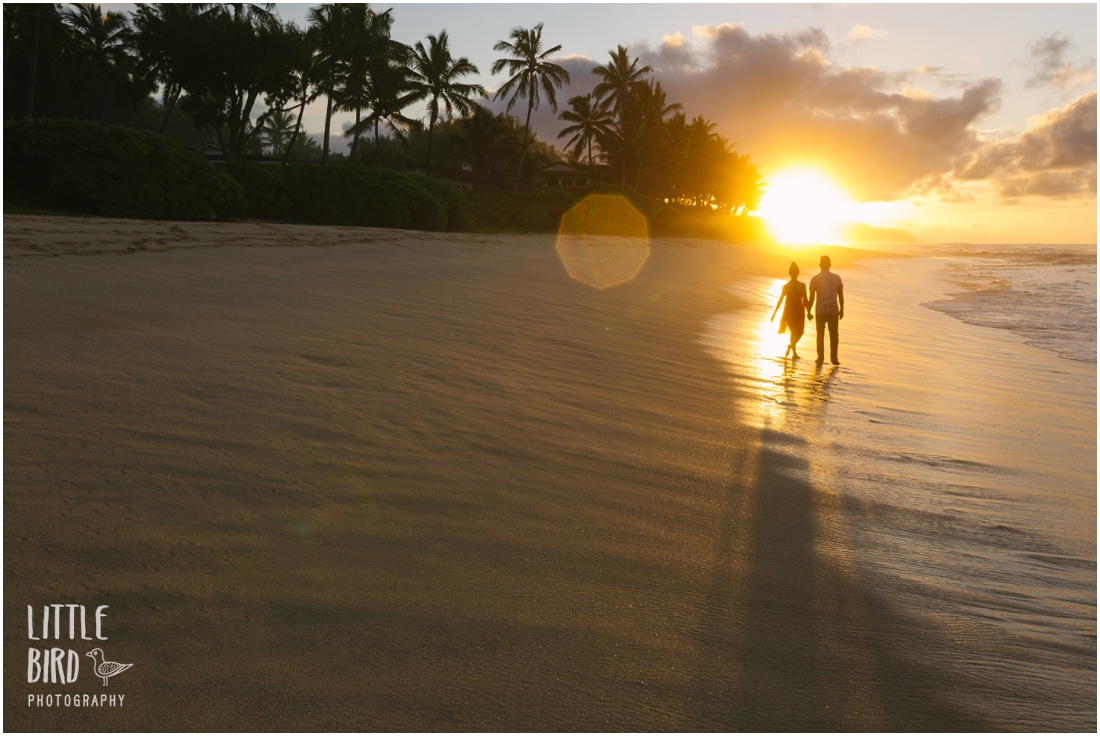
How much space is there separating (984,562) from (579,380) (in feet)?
11.1

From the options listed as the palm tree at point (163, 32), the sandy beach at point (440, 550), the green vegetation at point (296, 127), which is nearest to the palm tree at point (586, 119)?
the green vegetation at point (296, 127)

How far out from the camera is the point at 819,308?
9250 millimetres

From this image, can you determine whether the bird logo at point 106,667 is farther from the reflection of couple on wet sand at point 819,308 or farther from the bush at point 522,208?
the bush at point 522,208

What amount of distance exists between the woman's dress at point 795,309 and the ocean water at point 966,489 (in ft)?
1.25

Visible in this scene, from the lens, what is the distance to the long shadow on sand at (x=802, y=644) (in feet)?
7.73

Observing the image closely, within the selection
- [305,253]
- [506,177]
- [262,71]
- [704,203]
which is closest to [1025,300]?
[305,253]

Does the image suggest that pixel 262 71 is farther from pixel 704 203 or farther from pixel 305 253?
pixel 704 203

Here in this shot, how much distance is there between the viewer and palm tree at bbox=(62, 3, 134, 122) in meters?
40.2

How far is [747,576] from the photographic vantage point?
10.3ft

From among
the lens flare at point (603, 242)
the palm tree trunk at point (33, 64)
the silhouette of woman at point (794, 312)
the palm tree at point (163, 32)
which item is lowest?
the silhouette of woman at point (794, 312)

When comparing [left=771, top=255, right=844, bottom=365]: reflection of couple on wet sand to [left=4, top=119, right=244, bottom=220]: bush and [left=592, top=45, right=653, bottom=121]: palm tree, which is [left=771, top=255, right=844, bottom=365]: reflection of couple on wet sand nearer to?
[left=4, top=119, right=244, bottom=220]: bush

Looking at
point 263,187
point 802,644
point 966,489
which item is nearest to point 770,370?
point 966,489

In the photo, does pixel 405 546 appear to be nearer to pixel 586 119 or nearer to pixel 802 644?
pixel 802 644

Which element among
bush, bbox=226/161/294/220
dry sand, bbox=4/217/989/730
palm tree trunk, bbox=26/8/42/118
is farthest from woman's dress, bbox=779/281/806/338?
palm tree trunk, bbox=26/8/42/118
